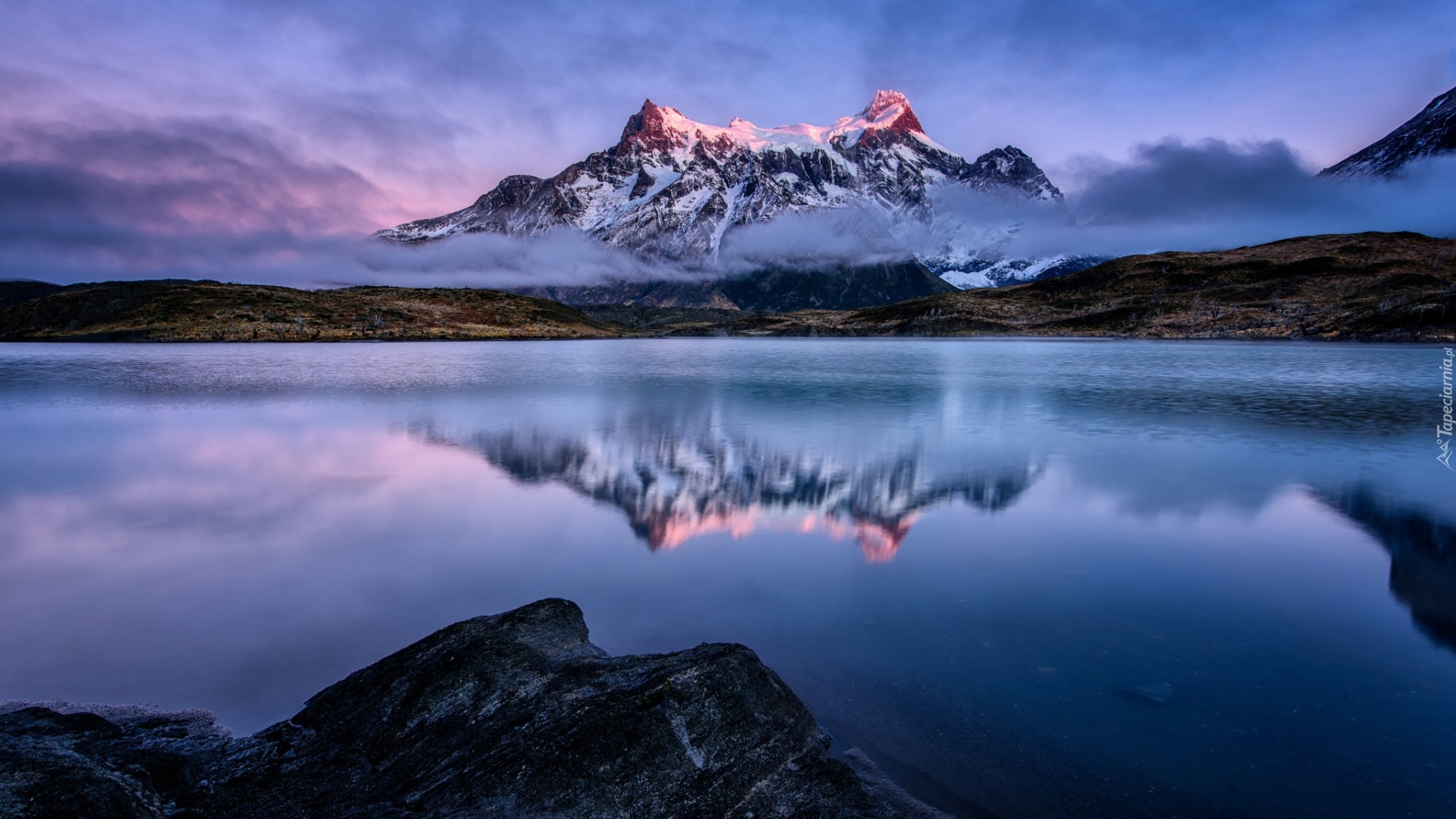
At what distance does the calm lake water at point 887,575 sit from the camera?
26.5ft

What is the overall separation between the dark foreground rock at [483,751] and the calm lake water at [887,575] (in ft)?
3.76

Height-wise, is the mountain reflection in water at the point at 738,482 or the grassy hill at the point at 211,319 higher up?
the grassy hill at the point at 211,319

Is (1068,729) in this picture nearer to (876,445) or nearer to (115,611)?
(115,611)

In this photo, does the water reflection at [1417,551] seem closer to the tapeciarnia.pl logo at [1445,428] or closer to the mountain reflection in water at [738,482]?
the mountain reflection in water at [738,482]

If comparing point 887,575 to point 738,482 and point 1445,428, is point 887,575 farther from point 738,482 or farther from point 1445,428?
point 1445,428

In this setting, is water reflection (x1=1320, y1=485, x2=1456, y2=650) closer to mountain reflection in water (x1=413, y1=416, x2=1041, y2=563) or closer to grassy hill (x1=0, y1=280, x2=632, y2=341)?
mountain reflection in water (x1=413, y1=416, x2=1041, y2=563)

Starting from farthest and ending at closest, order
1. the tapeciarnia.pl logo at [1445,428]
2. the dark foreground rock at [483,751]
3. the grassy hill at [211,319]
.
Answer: the grassy hill at [211,319] < the tapeciarnia.pl logo at [1445,428] < the dark foreground rock at [483,751]

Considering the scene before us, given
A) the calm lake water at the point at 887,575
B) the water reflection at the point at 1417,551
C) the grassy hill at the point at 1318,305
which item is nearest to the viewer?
the calm lake water at the point at 887,575

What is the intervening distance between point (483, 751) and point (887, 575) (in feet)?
28.6

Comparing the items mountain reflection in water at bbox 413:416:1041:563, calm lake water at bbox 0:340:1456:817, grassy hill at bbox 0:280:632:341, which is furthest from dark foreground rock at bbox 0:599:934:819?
grassy hill at bbox 0:280:632:341

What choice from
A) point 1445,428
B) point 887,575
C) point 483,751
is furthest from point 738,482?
point 1445,428

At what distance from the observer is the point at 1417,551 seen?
14562 mm

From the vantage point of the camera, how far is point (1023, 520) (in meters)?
17.3

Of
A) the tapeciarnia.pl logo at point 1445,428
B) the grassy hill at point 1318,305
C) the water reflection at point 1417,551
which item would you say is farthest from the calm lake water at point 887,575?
the grassy hill at point 1318,305
